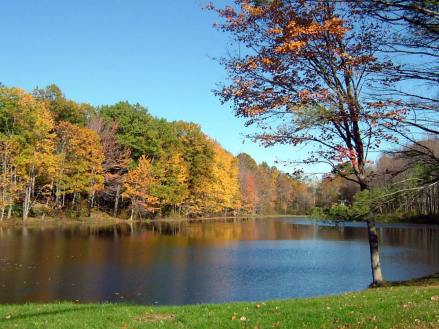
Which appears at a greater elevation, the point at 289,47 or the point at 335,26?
the point at 335,26

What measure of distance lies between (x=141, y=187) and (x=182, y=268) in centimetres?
3920

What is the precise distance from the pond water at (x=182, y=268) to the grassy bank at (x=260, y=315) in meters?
4.24

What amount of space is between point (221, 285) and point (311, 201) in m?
112

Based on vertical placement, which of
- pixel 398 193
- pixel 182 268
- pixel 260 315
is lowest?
pixel 182 268

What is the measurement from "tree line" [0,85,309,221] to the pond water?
516 inches

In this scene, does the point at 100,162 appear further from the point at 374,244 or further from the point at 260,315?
the point at 260,315

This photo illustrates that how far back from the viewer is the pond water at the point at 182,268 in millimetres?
17422

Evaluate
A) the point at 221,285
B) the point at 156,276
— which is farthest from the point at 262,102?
the point at 156,276

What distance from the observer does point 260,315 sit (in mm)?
9203

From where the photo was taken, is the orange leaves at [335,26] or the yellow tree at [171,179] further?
the yellow tree at [171,179]

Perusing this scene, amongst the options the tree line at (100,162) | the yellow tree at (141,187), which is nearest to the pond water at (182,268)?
the tree line at (100,162)

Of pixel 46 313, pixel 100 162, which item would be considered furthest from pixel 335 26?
pixel 100 162

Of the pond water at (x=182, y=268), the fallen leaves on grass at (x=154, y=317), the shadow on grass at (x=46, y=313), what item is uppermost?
the fallen leaves on grass at (x=154, y=317)

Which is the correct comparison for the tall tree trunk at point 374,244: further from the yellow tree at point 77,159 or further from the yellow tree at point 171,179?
the yellow tree at point 171,179
